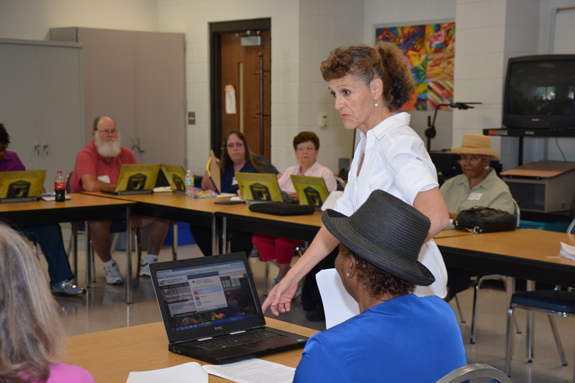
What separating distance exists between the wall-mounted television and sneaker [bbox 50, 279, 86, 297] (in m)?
3.27

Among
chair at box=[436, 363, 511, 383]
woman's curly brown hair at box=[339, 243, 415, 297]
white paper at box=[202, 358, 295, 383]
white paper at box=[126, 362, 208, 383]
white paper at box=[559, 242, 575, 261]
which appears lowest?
white paper at box=[202, 358, 295, 383]

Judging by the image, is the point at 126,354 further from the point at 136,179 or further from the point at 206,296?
the point at 136,179

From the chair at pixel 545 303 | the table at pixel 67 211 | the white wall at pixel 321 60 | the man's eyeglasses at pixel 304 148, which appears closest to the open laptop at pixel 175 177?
the table at pixel 67 211

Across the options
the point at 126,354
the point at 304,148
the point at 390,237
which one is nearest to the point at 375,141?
the point at 390,237

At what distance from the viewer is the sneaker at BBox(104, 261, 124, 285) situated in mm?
4883

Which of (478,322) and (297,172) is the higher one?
(297,172)

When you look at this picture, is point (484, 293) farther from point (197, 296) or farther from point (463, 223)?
point (197, 296)

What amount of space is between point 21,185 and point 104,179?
2.56 feet

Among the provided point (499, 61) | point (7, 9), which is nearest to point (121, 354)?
point (499, 61)

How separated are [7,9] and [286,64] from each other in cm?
280

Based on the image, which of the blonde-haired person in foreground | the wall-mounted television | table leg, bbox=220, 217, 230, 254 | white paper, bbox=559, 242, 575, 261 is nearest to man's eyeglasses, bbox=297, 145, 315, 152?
table leg, bbox=220, 217, 230, 254

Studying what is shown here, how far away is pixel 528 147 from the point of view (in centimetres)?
528

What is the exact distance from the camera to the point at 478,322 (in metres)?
4.02

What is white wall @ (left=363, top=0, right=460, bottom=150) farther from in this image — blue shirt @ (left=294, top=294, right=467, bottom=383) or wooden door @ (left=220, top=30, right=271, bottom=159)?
blue shirt @ (left=294, top=294, right=467, bottom=383)
